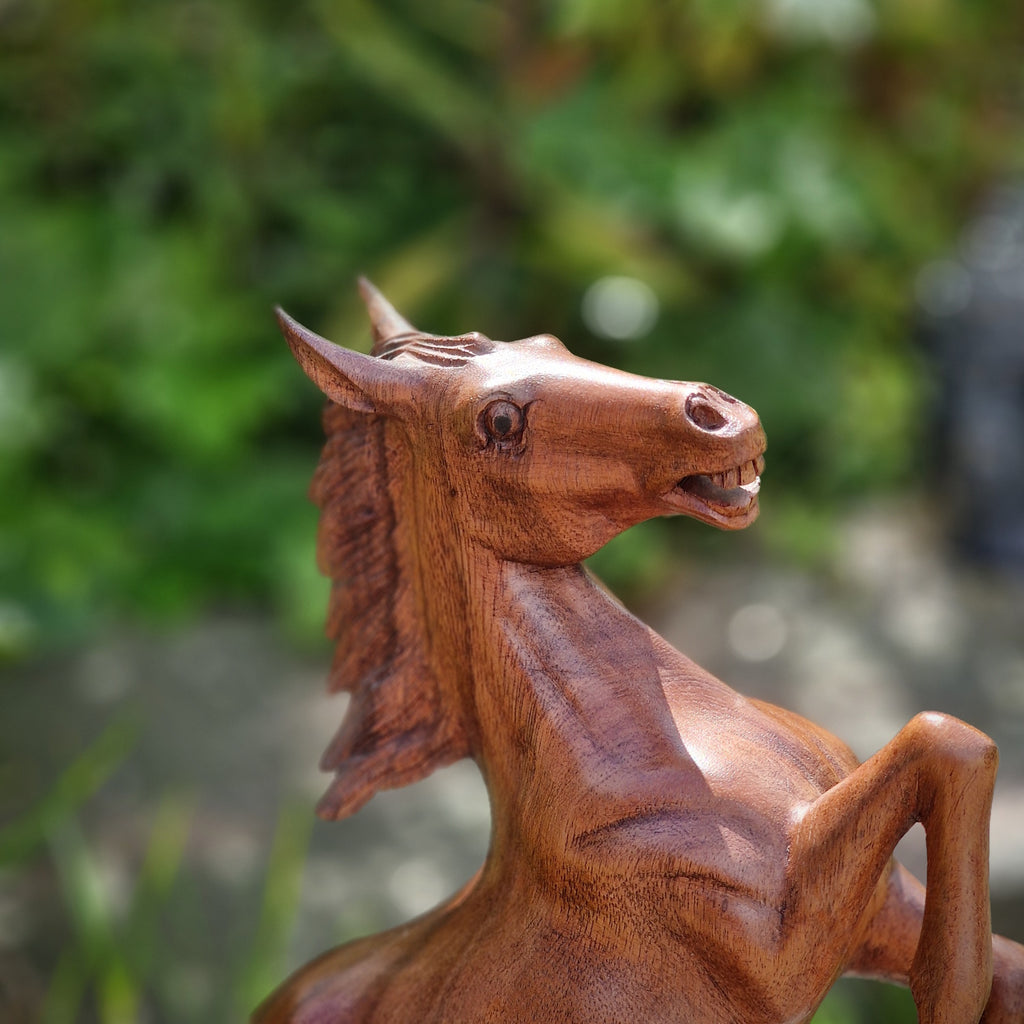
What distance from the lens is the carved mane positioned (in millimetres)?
860

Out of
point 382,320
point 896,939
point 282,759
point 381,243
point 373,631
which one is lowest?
point 282,759

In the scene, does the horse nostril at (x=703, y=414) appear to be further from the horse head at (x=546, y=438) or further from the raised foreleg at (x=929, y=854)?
the raised foreleg at (x=929, y=854)

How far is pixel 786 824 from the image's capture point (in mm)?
729

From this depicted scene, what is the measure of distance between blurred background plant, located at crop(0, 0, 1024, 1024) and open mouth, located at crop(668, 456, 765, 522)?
91.1 inches

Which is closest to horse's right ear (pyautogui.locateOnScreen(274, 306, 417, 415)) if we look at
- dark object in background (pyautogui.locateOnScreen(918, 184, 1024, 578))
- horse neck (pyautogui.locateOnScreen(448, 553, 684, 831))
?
horse neck (pyautogui.locateOnScreen(448, 553, 684, 831))

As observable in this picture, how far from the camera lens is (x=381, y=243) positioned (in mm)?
3662

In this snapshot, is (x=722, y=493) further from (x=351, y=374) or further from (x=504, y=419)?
(x=351, y=374)

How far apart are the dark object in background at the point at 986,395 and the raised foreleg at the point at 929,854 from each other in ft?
9.46

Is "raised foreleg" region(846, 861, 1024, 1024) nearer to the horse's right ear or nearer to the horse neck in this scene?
the horse neck

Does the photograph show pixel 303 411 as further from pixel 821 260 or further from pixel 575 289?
pixel 821 260

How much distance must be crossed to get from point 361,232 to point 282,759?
164cm

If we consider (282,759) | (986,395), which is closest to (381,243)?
(282,759)

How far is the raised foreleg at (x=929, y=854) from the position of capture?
0.67 m

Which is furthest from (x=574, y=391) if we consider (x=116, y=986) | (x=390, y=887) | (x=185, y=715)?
(x=185, y=715)
